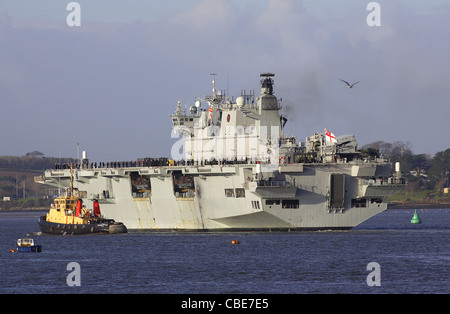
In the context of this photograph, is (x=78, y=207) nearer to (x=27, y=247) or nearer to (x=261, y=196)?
(x=27, y=247)

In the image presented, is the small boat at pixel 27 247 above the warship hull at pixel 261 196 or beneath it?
beneath

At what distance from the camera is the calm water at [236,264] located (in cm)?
3772

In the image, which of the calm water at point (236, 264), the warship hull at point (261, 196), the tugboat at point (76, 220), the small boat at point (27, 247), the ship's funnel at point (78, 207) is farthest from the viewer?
the ship's funnel at point (78, 207)

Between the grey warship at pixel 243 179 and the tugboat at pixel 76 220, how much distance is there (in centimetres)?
332

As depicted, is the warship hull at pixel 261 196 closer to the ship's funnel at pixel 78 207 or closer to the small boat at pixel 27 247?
the ship's funnel at pixel 78 207

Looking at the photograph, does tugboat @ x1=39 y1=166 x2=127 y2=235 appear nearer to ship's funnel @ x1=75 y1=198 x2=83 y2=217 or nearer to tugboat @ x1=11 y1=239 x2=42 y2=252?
ship's funnel @ x1=75 y1=198 x2=83 y2=217

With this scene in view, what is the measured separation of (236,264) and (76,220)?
1038 inches

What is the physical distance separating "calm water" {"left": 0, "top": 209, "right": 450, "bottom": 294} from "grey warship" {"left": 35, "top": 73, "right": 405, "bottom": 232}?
75.3 inches

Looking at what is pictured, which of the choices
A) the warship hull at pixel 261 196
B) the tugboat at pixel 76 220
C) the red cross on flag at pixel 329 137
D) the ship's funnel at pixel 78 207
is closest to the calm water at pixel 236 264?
the warship hull at pixel 261 196

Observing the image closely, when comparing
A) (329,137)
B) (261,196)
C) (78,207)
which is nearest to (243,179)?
(261,196)

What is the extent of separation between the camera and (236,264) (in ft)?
149

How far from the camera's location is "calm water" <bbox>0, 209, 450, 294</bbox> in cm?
3772
